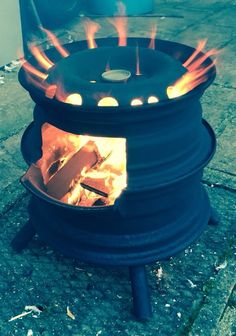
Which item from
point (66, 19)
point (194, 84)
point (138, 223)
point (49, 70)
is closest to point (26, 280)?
point (138, 223)

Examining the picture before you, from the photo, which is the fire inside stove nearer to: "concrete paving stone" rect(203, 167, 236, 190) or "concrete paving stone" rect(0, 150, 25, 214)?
"concrete paving stone" rect(0, 150, 25, 214)

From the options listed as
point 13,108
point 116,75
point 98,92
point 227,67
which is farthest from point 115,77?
point 227,67

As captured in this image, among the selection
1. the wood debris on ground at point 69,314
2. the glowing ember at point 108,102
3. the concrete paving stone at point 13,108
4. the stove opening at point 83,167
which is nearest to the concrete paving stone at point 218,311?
the wood debris on ground at point 69,314

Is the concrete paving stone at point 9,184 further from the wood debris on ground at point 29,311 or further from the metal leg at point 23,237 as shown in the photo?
the wood debris on ground at point 29,311

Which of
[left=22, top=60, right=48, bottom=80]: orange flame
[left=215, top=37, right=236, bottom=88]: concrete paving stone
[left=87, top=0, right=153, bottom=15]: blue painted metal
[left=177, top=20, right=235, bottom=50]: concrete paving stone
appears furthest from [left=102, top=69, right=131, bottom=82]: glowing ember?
[left=87, top=0, right=153, bottom=15]: blue painted metal

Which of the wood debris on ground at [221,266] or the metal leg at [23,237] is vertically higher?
the metal leg at [23,237]

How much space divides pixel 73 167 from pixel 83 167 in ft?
0.16

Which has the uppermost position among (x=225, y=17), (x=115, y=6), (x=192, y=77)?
(x=192, y=77)

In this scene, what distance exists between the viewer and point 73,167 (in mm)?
2105

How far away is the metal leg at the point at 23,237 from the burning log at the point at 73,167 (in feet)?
1.56

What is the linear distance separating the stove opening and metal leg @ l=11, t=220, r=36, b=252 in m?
0.45

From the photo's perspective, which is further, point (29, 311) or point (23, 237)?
point (23, 237)

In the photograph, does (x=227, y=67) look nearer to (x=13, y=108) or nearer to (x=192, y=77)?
(x=13, y=108)

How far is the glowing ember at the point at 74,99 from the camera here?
1.88m
